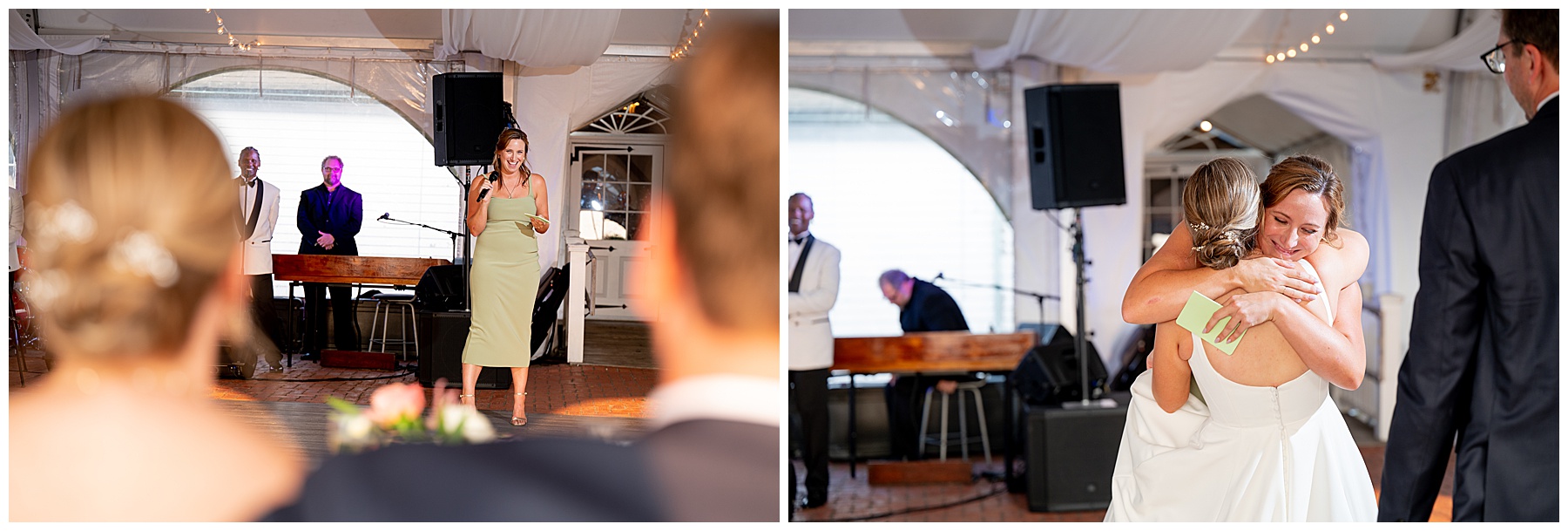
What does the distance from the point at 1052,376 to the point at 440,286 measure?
2.73 meters

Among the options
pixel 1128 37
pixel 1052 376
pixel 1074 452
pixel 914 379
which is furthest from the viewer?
pixel 914 379

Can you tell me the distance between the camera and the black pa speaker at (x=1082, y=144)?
4.35 metres

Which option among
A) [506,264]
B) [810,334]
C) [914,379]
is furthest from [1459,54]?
[506,264]

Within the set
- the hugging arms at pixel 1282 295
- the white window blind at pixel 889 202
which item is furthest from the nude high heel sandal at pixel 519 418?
the white window blind at pixel 889 202

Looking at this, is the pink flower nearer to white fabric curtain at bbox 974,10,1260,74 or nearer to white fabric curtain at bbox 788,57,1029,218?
white fabric curtain at bbox 974,10,1260,74

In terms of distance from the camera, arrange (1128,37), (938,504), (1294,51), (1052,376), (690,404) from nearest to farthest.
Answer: (690,404)
(1052,376)
(938,504)
(1128,37)
(1294,51)

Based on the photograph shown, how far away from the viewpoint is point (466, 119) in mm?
2992

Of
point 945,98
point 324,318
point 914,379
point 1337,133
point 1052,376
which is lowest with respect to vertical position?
point 914,379

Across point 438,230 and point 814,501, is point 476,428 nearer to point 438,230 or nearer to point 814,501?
point 438,230

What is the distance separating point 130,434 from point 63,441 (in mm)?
245

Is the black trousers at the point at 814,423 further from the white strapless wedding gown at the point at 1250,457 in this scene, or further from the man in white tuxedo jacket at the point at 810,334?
the white strapless wedding gown at the point at 1250,457

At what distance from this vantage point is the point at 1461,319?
2.65 m

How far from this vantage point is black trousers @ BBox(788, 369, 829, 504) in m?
4.53

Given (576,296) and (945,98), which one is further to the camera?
(945,98)
